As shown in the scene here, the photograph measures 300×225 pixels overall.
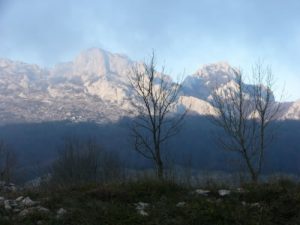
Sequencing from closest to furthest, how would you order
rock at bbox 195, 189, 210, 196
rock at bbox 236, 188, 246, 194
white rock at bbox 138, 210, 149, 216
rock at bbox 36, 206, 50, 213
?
1. white rock at bbox 138, 210, 149, 216
2. rock at bbox 36, 206, 50, 213
3. rock at bbox 236, 188, 246, 194
4. rock at bbox 195, 189, 210, 196

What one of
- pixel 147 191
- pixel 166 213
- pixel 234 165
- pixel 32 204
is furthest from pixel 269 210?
pixel 234 165

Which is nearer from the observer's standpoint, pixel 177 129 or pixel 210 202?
pixel 210 202

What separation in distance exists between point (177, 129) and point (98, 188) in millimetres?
12370

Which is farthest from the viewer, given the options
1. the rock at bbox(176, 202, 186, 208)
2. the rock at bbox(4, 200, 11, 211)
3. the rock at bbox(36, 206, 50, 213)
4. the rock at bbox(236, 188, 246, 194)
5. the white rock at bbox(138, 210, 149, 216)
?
the rock at bbox(236, 188, 246, 194)

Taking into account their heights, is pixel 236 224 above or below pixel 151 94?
below

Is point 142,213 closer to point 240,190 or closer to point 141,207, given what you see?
point 141,207

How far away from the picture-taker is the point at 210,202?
10.8 metres

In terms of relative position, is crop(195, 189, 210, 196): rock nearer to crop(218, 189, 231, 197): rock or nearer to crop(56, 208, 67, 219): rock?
crop(218, 189, 231, 197): rock

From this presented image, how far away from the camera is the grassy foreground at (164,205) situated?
32.5ft

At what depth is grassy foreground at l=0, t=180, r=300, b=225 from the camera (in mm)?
9898

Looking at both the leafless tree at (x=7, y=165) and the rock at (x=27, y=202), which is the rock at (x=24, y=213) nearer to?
the rock at (x=27, y=202)

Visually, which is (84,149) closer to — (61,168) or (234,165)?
(61,168)

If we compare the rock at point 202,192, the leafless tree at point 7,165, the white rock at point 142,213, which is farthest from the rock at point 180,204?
the leafless tree at point 7,165

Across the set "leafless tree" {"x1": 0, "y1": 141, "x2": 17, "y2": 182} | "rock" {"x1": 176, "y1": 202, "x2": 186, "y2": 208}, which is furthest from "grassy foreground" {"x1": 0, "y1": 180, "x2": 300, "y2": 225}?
"leafless tree" {"x1": 0, "y1": 141, "x2": 17, "y2": 182}
